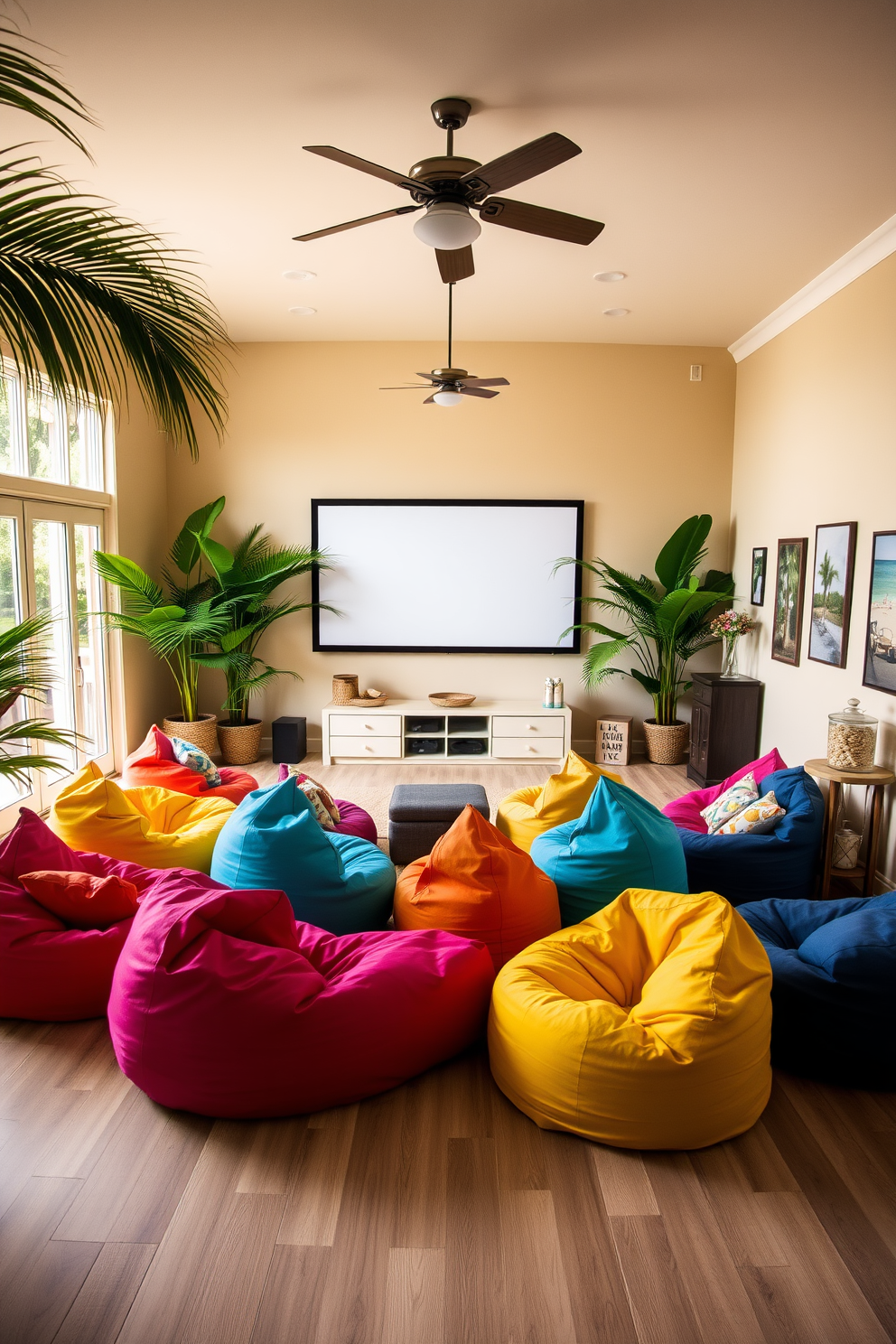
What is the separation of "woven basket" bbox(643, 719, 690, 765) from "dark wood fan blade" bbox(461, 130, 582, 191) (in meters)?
4.24

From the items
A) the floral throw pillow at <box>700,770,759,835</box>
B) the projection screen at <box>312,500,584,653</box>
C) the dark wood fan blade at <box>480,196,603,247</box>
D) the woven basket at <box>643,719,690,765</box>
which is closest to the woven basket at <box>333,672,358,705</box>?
the projection screen at <box>312,500,584,653</box>

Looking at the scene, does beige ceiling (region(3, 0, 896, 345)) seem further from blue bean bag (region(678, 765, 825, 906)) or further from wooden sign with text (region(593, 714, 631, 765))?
wooden sign with text (region(593, 714, 631, 765))

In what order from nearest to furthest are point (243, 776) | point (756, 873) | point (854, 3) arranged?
point (854, 3)
point (756, 873)
point (243, 776)

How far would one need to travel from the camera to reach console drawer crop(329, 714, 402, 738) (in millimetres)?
6312

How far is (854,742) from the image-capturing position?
379 cm

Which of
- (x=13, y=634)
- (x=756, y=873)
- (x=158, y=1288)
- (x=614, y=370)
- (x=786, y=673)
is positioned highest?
(x=614, y=370)

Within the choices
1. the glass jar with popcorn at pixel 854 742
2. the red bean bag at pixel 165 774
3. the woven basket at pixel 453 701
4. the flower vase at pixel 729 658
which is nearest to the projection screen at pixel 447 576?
the woven basket at pixel 453 701

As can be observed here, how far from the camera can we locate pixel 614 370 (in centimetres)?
639

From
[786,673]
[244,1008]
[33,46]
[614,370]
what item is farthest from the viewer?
[614,370]

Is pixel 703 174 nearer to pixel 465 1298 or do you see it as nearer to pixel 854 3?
pixel 854 3

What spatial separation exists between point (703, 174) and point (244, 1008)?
360 cm

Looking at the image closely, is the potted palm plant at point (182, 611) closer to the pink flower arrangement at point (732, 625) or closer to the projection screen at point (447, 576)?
the projection screen at point (447, 576)

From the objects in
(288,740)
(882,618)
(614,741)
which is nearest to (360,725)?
(288,740)

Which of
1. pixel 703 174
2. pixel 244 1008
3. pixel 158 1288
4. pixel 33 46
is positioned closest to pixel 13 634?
pixel 244 1008
